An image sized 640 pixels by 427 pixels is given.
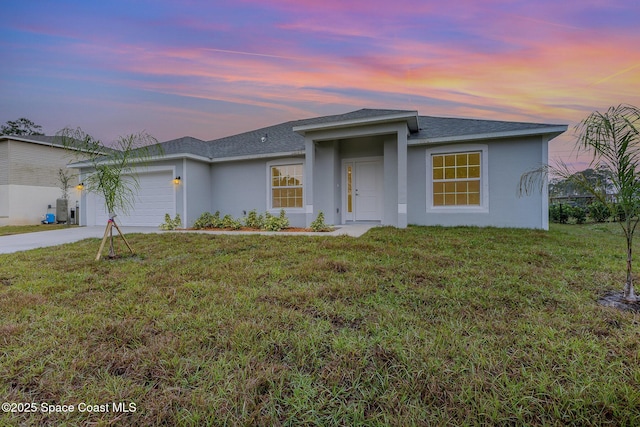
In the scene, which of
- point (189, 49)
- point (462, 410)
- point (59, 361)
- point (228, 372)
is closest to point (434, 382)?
point (462, 410)

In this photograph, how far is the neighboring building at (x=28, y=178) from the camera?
14258 millimetres

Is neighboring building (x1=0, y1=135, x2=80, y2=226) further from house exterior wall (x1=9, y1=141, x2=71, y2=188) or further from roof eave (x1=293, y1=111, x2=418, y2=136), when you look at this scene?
roof eave (x1=293, y1=111, x2=418, y2=136)

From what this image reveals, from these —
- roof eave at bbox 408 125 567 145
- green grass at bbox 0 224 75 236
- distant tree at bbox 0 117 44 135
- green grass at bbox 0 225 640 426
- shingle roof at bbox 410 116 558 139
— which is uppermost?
distant tree at bbox 0 117 44 135

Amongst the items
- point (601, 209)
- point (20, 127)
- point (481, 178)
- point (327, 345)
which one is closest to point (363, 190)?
point (481, 178)

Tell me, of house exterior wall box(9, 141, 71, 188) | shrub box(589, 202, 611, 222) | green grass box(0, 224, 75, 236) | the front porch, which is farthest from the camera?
house exterior wall box(9, 141, 71, 188)

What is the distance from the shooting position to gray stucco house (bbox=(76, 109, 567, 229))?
813 cm

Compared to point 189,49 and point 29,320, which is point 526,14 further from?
point 29,320

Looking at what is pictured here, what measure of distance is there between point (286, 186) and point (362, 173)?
282 cm

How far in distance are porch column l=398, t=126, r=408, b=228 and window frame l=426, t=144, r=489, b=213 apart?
1.36 metres

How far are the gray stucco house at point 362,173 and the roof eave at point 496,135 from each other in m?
0.03

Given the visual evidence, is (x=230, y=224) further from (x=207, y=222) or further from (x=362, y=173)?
(x=362, y=173)

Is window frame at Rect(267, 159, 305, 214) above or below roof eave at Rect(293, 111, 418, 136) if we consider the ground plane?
below

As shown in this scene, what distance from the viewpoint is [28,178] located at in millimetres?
14914

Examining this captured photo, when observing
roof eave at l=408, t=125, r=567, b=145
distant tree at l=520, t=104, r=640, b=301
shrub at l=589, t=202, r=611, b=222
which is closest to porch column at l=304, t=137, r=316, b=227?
roof eave at l=408, t=125, r=567, b=145
